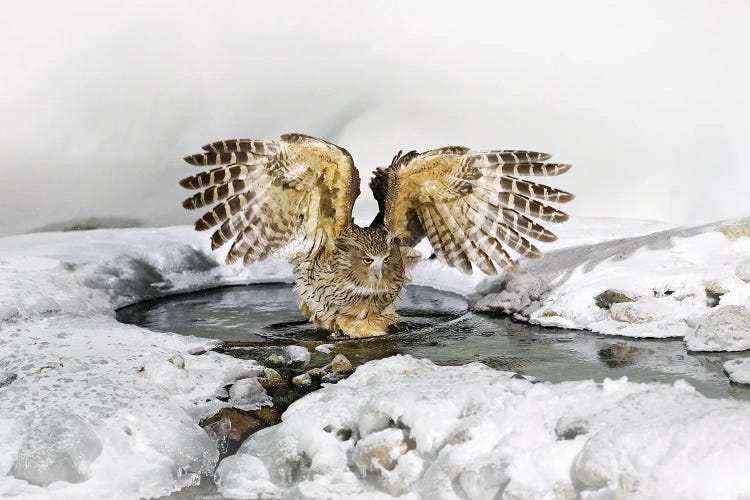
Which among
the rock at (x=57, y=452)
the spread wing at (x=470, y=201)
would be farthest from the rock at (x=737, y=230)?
the rock at (x=57, y=452)

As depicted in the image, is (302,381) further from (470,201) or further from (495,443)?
(470,201)

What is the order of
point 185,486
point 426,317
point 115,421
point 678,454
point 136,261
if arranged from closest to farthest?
point 678,454 → point 185,486 → point 115,421 → point 426,317 → point 136,261

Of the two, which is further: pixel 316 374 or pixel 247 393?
pixel 316 374

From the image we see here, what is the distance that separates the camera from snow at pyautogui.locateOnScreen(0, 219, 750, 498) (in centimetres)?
313

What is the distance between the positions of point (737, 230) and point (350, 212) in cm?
327

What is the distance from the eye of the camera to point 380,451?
3.58 metres

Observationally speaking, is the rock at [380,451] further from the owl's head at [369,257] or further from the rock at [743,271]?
the rock at [743,271]

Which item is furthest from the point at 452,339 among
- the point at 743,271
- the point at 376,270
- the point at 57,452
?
the point at 57,452

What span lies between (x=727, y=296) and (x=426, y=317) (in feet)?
8.00

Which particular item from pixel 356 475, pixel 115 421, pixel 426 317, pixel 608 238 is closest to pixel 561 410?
pixel 356 475

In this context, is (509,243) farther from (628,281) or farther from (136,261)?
(136,261)

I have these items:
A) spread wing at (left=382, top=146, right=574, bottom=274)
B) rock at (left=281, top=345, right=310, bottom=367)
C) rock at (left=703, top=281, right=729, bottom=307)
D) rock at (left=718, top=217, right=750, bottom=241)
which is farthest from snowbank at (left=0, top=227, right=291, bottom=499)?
rock at (left=718, top=217, right=750, bottom=241)

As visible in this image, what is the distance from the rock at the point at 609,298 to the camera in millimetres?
6457

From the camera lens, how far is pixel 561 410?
3.47m
